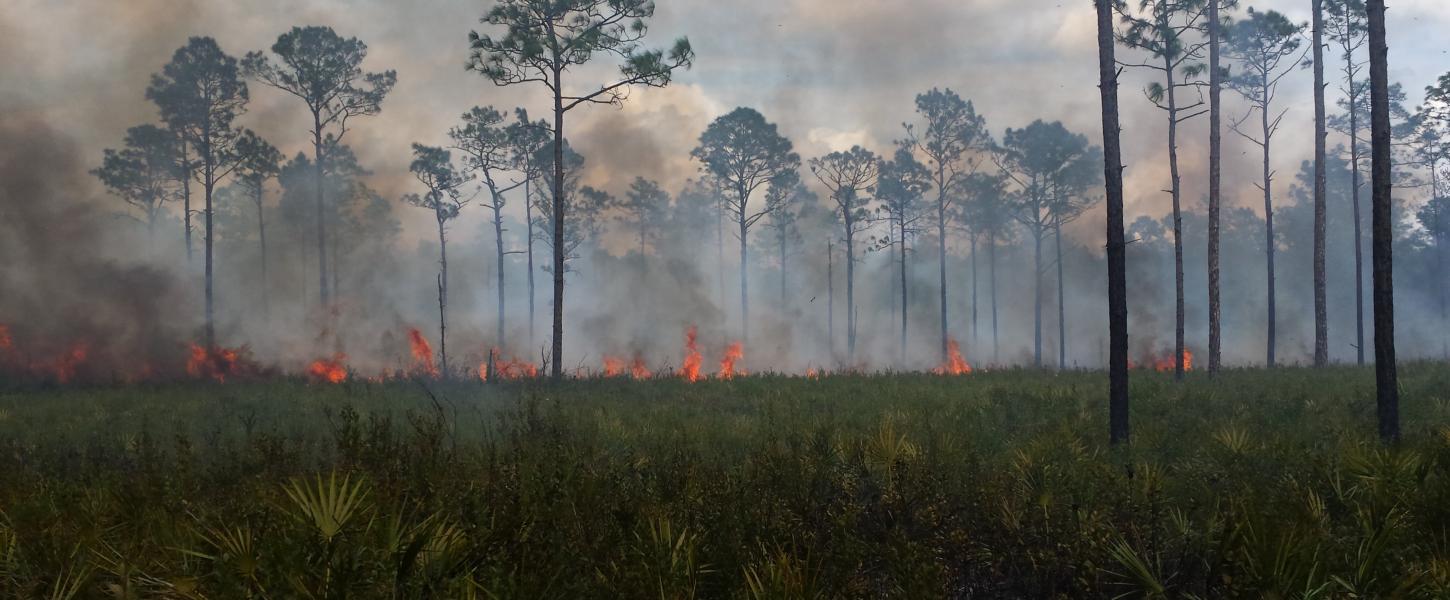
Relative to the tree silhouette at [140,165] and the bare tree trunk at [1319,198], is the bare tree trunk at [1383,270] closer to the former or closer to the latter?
the bare tree trunk at [1319,198]

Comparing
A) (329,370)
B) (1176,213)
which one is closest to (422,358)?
(329,370)

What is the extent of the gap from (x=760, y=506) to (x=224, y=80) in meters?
34.5

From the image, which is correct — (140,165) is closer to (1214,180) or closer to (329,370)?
(329,370)

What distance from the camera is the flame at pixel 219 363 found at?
79.6ft

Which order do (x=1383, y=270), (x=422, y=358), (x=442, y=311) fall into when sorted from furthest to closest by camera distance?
(x=422, y=358)
(x=442, y=311)
(x=1383, y=270)

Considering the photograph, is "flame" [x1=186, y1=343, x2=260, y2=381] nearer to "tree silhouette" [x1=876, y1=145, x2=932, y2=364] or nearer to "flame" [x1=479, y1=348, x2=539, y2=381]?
"flame" [x1=479, y1=348, x2=539, y2=381]

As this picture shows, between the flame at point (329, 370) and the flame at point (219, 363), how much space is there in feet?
5.74

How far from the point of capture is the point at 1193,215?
7144cm

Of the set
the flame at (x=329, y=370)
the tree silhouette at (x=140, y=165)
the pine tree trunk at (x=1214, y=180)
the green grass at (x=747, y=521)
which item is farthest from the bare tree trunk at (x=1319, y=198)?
the tree silhouette at (x=140, y=165)

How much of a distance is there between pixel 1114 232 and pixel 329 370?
23.6 m

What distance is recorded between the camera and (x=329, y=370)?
24828 millimetres

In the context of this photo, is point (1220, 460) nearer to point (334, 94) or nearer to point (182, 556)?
point (182, 556)

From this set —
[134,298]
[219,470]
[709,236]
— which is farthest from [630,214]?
[219,470]

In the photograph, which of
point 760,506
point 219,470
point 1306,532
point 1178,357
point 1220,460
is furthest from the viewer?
point 1178,357
